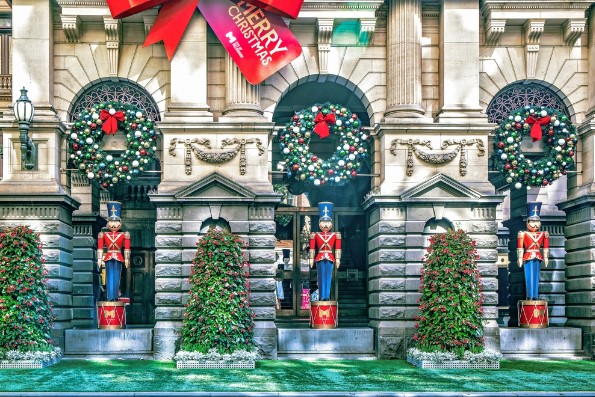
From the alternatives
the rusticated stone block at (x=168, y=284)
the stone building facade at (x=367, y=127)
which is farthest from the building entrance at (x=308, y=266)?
the rusticated stone block at (x=168, y=284)

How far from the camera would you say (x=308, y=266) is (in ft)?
106

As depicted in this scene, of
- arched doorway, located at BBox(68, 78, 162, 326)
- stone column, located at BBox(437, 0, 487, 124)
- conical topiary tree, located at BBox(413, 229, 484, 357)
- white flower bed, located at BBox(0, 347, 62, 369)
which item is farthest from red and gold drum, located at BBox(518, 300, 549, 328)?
white flower bed, located at BBox(0, 347, 62, 369)

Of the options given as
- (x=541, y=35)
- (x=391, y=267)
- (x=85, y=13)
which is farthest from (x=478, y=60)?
(x=85, y=13)

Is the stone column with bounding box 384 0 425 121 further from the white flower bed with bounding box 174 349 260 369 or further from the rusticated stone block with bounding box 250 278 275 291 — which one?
the white flower bed with bounding box 174 349 260 369

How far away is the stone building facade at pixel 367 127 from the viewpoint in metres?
28.3

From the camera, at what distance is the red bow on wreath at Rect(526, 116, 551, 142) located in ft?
96.4

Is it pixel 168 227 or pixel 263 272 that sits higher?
pixel 168 227

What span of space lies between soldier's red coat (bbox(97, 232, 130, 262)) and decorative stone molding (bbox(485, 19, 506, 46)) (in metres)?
12.8

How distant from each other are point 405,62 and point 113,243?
33.9 feet

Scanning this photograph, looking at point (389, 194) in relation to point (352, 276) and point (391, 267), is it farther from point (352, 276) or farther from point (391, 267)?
point (352, 276)

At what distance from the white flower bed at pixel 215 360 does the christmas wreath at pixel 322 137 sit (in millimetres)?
6296

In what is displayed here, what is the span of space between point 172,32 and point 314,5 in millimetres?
4389

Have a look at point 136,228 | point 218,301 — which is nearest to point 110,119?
point 218,301

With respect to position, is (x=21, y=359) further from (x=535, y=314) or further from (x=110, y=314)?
(x=535, y=314)
